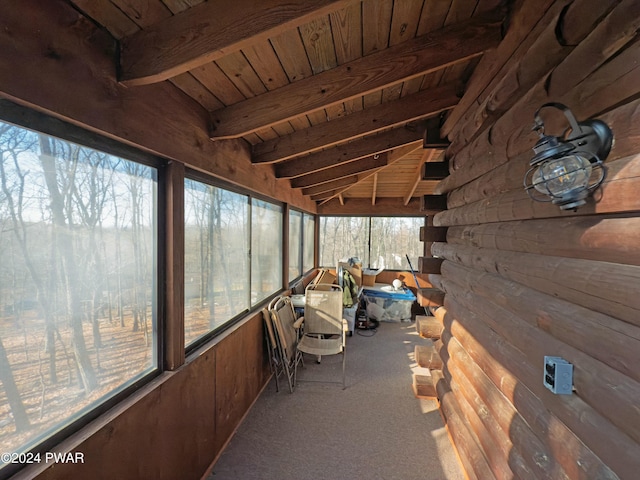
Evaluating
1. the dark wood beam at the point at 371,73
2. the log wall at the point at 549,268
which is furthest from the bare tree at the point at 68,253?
the log wall at the point at 549,268

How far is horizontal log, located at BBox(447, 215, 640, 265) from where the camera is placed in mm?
781

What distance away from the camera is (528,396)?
1218mm

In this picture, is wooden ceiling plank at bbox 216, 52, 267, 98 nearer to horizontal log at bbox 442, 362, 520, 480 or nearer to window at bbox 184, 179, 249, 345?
window at bbox 184, 179, 249, 345

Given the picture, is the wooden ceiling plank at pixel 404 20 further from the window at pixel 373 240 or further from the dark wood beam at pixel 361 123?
the window at pixel 373 240

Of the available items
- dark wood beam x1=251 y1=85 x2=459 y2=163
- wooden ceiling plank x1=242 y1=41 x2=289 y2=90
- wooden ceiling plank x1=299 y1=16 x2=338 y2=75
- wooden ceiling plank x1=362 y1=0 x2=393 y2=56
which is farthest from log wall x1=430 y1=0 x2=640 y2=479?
wooden ceiling plank x1=242 y1=41 x2=289 y2=90

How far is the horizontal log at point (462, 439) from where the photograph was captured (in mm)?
1675

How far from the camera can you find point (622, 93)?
822mm

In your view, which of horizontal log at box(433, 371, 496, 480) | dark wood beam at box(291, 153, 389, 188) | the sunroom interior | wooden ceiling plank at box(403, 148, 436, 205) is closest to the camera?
the sunroom interior

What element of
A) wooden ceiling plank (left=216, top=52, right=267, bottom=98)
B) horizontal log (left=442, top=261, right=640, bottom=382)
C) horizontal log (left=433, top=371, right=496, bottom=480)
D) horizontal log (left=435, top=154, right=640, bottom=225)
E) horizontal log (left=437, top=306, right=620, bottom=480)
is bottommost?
horizontal log (left=433, top=371, right=496, bottom=480)

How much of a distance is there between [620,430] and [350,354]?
131 inches

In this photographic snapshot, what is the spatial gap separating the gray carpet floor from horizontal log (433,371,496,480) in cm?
12

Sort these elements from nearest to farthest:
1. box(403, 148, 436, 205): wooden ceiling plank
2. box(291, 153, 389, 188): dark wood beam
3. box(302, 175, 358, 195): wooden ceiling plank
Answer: box(291, 153, 389, 188): dark wood beam → box(403, 148, 436, 205): wooden ceiling plank → box(302, 175, 358, 195): wooden ceiling plank

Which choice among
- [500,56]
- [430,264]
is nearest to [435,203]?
[430,264]

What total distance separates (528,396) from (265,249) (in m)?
2.59
